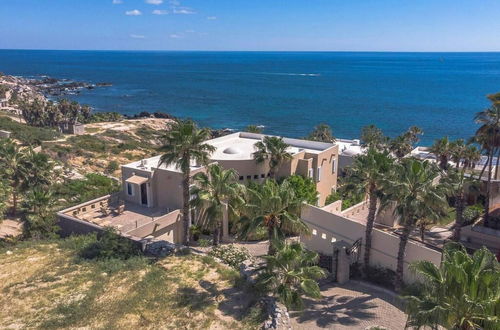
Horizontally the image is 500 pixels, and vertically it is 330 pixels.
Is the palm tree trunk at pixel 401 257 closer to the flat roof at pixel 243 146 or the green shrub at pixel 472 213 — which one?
the green shrub at pixel 472 213

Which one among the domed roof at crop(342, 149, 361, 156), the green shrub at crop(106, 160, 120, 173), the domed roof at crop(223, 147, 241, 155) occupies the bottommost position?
the green shrub at crop(106, 160, 120, 173)

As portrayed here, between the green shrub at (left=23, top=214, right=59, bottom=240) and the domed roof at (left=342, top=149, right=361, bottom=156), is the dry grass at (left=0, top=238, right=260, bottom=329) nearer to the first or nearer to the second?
the green shrub at (left=23, top=214, right=59, bottom=240)

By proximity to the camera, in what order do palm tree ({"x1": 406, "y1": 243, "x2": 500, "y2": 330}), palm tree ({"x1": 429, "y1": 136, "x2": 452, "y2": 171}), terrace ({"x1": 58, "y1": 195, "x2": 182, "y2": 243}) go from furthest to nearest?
palm tree ({"x1": 429, "y1": 136, "x2": 452, "y2": 171}), terrace ({"x1": 58, "y1": 195, "x2": 182, "y2": 243}), palm tree ({"x1": 406, "y1": 243, "x2": 500, "y2": 330})

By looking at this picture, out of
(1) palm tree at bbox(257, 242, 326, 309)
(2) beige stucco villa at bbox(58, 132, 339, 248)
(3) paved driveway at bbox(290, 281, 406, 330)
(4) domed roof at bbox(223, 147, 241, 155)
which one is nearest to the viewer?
(1) palm tree at bbox(257, 242, 326, 309)

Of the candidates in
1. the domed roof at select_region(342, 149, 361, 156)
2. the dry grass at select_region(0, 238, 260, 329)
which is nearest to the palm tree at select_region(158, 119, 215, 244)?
the dry grass at select_region(0, 238, 260, 329)

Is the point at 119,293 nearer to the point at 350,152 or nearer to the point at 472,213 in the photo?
the point at 472,213

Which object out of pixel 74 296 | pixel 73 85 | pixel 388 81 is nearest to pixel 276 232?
pixel 74 296
